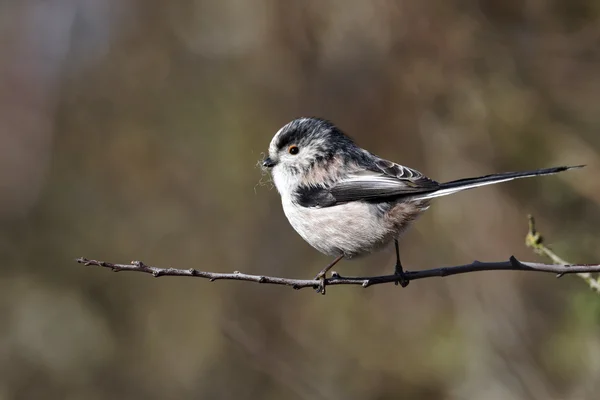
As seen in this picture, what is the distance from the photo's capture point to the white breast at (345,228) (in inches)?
142

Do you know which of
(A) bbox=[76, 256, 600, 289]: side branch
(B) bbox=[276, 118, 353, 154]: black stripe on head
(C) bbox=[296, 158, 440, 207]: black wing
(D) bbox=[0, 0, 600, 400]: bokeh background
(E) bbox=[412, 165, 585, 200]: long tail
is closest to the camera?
(A) bbox=[76, 256, 600, 289]: side branch

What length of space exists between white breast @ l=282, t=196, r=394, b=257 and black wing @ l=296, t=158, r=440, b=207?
0.05 metres

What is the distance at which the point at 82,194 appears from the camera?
8.88m

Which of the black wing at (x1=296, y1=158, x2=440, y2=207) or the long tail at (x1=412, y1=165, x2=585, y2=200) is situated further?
the black wing at (x1=296, y1=158, x2=440, y2=207)

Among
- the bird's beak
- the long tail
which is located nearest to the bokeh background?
the bird's beak

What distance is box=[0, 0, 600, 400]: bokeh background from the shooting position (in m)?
5.55

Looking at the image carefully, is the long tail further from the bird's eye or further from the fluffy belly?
the bird's eye

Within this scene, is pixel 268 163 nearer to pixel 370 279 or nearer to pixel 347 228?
pixel 347 228

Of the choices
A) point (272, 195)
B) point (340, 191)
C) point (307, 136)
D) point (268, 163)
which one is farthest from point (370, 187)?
point (272, 195)

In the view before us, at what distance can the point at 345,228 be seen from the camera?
3.64 m

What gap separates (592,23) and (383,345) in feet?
11.4

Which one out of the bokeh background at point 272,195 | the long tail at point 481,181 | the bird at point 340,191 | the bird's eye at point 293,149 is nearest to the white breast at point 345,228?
the bird at point 340,191

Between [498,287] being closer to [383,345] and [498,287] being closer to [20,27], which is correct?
[383,345]

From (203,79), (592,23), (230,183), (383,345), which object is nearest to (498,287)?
(383,345)
